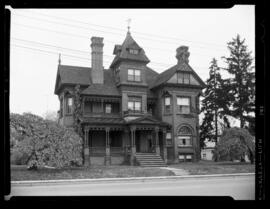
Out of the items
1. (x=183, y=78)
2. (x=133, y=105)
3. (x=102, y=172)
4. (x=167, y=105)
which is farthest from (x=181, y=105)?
(x=102, y=172)

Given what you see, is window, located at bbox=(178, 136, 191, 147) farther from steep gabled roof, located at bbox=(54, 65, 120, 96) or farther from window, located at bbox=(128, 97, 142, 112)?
steep gabled roof, located at bbox=(54, 65, 120, 96)

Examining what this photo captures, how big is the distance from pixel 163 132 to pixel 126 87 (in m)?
3.92

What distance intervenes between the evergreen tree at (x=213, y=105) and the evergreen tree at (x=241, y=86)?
3.11 ft

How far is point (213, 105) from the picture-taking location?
2311 cm

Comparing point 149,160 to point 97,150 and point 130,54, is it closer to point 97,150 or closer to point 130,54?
point 97,150

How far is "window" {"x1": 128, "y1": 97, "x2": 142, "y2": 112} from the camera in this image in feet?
74.1

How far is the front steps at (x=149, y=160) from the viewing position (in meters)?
20.0

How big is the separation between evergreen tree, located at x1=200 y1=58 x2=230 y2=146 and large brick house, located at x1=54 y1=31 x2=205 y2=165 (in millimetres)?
803

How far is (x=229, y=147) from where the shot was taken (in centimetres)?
1942

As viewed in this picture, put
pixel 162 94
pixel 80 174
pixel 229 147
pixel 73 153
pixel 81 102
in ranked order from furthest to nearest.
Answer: pixel 162 94
pixel 81 102
pixel 229 147
pixel 73 153
pixel 80 174

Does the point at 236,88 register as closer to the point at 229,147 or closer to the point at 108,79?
the point at 229,147
